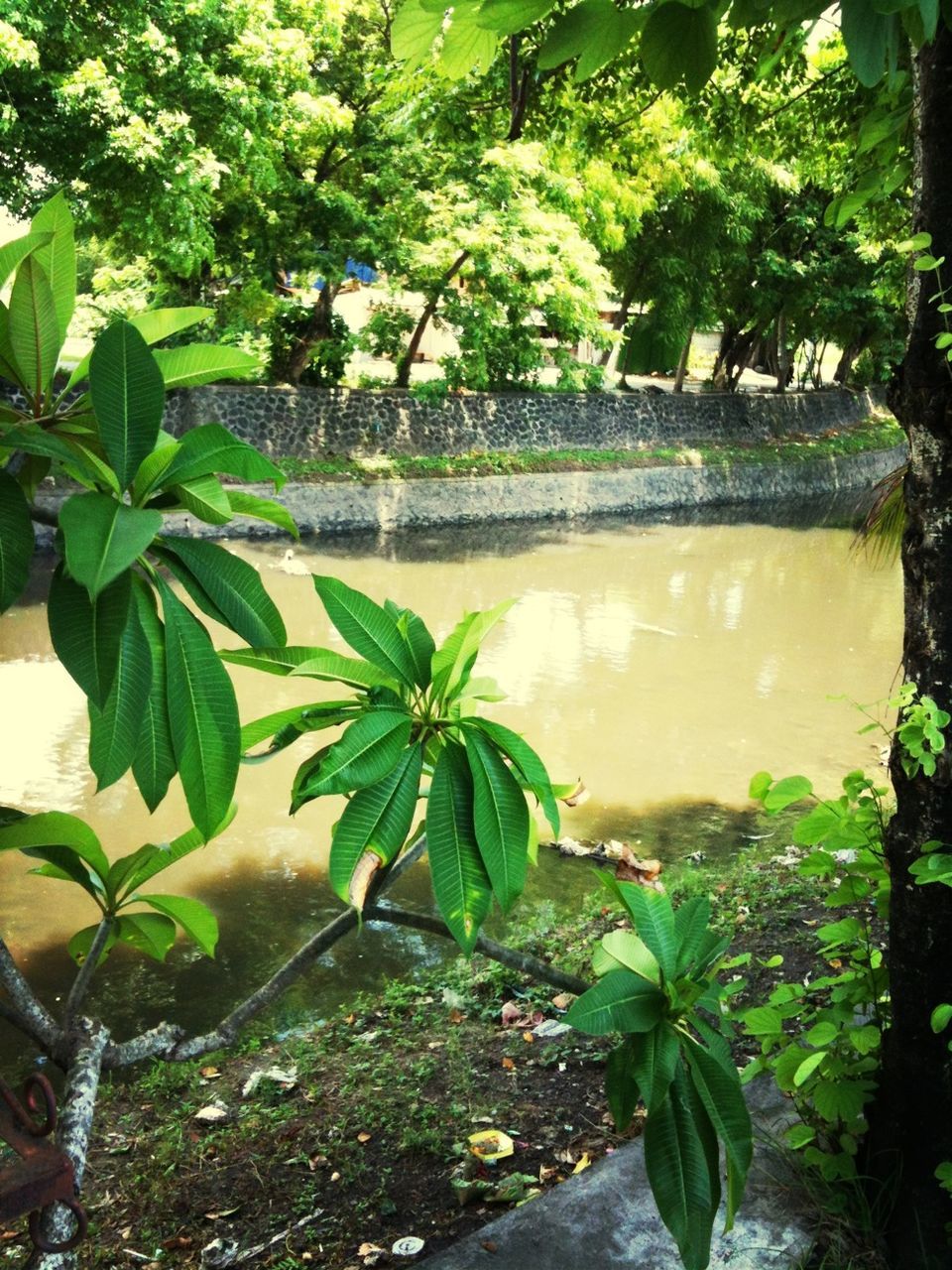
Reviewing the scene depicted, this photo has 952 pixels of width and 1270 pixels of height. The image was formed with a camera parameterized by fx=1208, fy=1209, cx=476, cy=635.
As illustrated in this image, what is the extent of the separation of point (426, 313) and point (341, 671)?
12009mm

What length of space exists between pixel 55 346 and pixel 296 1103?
87.0 inches

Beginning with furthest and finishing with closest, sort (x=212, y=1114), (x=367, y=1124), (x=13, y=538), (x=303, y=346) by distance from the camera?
(x=303, y=346)
(x=212, y=1114)
(x=367, y=1124)
(x=13, y=538)

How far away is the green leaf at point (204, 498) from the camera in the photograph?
1247 millimetres

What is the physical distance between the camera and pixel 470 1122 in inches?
107

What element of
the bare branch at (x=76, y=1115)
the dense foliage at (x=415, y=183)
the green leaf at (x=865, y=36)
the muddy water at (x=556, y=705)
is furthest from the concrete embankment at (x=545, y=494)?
the green leaf at (x=865, y=36)

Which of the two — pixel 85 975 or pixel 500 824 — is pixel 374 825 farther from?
pixel 85 975

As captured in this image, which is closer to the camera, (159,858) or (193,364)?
(193,364)

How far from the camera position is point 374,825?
58.1 inches

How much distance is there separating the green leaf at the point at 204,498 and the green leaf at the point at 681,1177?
38.3 inches

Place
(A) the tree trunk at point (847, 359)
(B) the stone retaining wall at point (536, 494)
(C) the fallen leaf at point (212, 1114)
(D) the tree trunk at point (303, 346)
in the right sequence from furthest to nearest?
(A) the tree trunk at point (847, 359)
(D) the tree trunk at point (303, 346)
(B) the stone retaining wall at point (536, 494)
(C) the fallen leaf at point (212, 1114)

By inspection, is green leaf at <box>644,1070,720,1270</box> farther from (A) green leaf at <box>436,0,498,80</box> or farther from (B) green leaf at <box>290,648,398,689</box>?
(A) green leaf at <box>436,0,498,80</box>

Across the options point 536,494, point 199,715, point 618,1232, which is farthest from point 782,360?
point 199,715

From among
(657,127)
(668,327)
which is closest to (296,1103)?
(657,127)

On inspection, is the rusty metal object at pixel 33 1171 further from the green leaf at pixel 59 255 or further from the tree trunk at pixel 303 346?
the tree trunk at pixel 303 346
